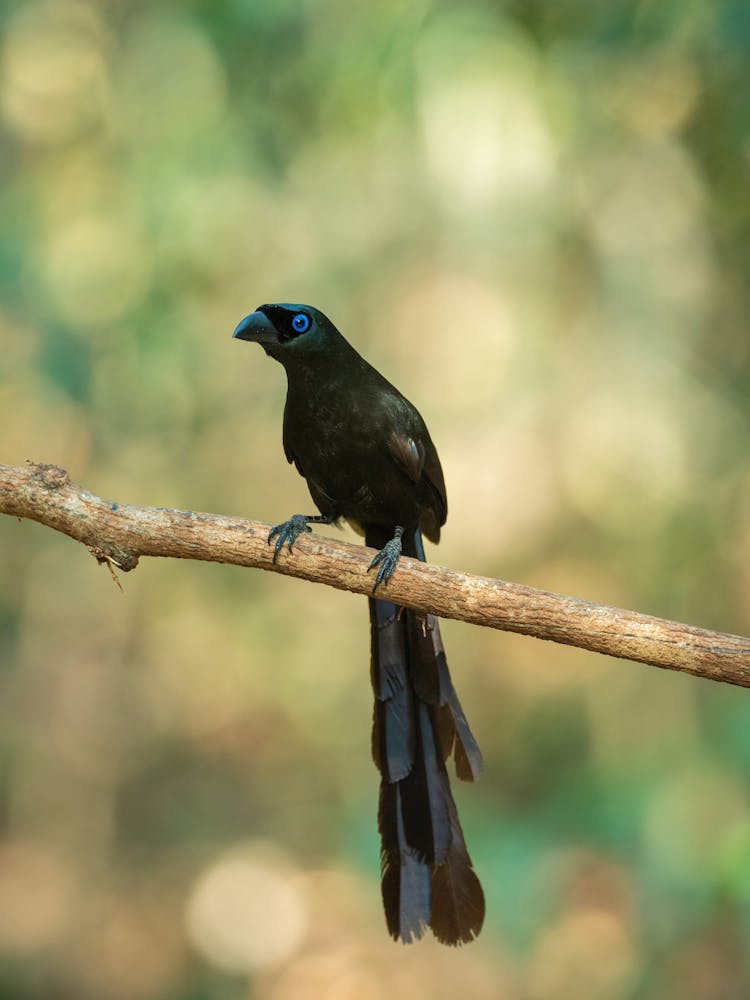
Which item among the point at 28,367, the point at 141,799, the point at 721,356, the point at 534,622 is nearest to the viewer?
the point at 534,622

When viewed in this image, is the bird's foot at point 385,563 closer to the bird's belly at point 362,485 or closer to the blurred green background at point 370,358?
the bird's belly at point 362,485

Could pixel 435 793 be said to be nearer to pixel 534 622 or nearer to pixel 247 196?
pixel 534 622

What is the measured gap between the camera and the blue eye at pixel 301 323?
341 cm

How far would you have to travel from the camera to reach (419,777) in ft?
11.1

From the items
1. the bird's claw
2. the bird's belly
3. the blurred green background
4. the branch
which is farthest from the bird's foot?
the blurred green background

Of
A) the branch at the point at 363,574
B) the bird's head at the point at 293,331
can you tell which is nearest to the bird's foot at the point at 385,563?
the branch at the point at 363,574

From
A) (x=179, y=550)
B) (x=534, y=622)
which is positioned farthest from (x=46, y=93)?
(x=534, y=622)

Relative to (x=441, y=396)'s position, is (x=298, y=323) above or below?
below

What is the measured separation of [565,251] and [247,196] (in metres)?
2.04

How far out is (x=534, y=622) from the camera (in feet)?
9.01

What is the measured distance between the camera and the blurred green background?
643cm

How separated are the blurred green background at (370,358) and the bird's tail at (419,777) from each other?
2.64 metres

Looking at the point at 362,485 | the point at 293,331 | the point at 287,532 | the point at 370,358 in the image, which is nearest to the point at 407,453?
the point at 362,485

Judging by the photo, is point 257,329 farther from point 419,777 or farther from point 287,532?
point 419,777
